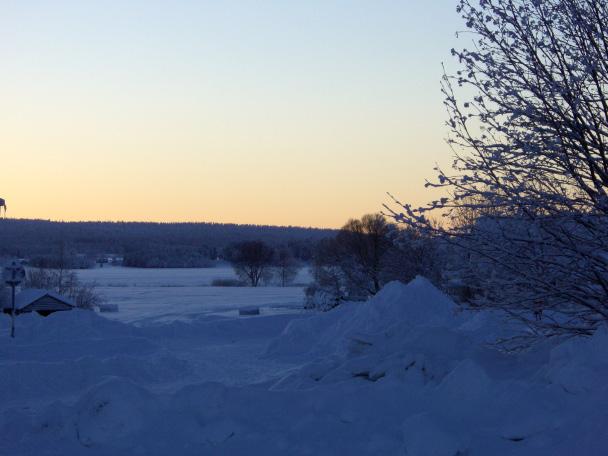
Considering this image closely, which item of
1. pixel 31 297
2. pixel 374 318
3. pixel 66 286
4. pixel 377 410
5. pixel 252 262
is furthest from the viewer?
pixel 252 262

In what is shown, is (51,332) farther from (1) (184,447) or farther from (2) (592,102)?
(2) (592,102)

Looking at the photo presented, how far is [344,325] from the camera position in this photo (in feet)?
75.9

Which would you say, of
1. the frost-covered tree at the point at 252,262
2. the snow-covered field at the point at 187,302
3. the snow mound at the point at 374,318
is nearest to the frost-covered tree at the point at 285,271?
the frost-covered tree at the point at 252,262

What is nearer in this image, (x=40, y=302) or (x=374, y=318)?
(x=374, y=318)

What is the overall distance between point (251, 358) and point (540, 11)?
15214 millimetres

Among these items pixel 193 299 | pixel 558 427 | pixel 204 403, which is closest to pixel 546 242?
pixel 558 427

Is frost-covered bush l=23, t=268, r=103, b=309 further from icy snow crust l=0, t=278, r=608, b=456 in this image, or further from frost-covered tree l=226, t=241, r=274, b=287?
icy snow crust l=0, t=278, r=608, b=456

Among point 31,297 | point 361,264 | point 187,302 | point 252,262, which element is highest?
point 252,262

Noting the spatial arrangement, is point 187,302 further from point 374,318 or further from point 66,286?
point 374,318

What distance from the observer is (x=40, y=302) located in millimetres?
33250

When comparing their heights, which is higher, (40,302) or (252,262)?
(252,262)

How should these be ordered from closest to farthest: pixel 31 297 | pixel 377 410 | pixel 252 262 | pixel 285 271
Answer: pixel 377 410 < pixel 31 297 < pixel 252 262 < pixel 285 271

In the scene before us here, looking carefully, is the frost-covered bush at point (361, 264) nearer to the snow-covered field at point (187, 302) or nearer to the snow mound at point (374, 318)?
the snow-covered field at point (187, 302)

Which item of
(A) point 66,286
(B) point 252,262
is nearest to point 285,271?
(B) point 252,262
